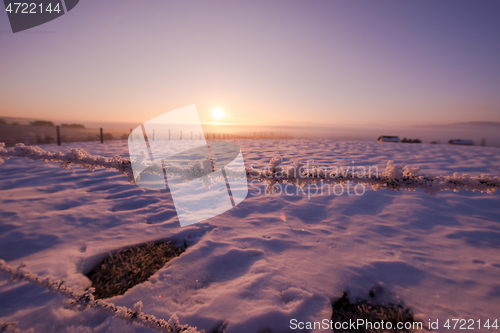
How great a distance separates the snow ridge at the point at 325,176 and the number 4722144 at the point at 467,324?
108 centimetres

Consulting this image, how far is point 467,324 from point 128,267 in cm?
311

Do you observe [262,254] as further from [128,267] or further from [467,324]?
[467,324]

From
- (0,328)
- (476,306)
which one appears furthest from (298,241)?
(0,328)

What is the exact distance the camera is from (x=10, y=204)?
3.24 meters

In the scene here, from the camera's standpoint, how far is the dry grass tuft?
6.08 ft

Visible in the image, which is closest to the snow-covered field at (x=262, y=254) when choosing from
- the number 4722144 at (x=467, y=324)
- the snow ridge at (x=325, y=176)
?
the number 4722144 at (x=467, y=324)

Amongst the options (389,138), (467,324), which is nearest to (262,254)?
(467,324)

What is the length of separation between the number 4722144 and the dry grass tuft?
2.60 m

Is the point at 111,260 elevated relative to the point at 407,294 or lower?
elevated

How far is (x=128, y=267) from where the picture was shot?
2.06 m

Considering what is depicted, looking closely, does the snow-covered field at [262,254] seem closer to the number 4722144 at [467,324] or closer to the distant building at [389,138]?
the number 4722144 at [467,324]

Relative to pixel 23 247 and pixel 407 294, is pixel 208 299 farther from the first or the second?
pixel 23 247

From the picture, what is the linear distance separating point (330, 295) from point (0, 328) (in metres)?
2.58

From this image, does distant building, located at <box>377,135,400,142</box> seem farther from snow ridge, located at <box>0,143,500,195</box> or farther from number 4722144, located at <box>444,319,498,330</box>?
snow ridge, located at <box>0,143,500,195</box>
